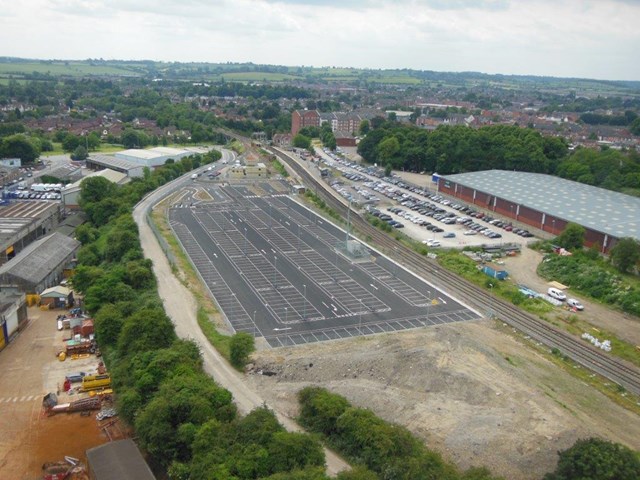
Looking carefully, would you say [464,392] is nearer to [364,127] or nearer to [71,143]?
[71,143]

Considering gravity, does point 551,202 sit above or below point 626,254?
above

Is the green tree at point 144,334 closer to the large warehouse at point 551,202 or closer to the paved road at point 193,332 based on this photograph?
the paved road at point 193,332

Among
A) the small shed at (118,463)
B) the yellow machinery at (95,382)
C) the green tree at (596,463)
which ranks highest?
the green tree at (596,463)

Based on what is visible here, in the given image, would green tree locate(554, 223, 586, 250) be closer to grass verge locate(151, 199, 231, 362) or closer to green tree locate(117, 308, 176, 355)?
grass verge locate(151, 199, 231, 362)

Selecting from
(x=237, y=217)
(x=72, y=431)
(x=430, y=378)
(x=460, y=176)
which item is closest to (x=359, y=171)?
(x=460, y=176)

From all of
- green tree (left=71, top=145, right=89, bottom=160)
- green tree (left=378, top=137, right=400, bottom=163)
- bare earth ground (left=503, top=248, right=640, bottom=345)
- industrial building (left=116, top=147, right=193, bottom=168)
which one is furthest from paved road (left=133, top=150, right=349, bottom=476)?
green tree (left=378, top=137, right=400, bottom=163)

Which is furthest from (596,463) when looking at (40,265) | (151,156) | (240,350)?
(151,156)

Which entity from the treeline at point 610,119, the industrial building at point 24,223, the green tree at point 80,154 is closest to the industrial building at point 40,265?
the industrial building at point 24,223
